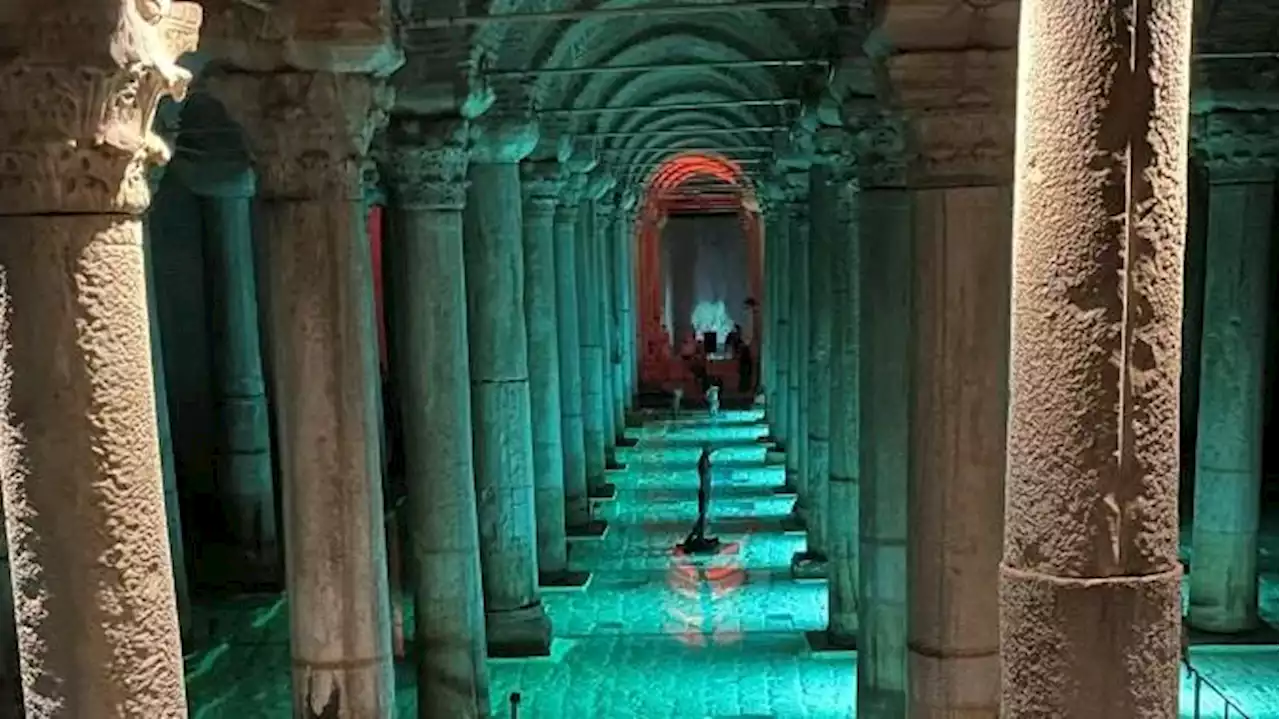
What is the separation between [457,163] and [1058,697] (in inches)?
289

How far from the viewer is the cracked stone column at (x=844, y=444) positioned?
1284 centimetres

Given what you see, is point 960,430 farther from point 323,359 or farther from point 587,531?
point 587,531

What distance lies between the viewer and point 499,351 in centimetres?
1252

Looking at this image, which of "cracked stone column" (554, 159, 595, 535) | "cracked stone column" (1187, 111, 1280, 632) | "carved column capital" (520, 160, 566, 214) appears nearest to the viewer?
"cracked stone column" (1187, 111, 1280, 632)

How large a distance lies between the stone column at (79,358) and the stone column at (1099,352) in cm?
246

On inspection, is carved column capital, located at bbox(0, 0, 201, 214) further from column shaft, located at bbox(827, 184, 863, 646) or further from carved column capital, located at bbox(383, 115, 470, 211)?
column shaft, located at bbox(827, 184, 863, 646)

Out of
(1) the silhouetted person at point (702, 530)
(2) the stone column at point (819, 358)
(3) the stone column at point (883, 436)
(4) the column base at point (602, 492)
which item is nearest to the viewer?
(3) the stone column at point (883, 436)

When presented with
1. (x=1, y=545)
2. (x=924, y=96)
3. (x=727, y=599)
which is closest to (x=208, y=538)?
(x=727, y=599)

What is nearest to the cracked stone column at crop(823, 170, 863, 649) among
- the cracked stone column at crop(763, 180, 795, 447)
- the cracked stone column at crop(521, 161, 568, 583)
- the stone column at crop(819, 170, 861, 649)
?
the stone column at crop(819, 170, 861, 649)

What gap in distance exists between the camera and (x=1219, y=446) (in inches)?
493

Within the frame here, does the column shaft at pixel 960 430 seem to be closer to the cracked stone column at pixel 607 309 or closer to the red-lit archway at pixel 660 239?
the cracked stone column at pixel 607 309

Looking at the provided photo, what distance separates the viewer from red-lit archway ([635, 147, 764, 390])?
4003 cm

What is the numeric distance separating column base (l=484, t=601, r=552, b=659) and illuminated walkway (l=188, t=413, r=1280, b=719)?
0.14m

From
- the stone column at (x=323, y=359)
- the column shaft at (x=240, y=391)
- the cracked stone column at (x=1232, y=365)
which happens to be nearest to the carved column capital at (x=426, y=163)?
the stone column at (x=323, y=359)
